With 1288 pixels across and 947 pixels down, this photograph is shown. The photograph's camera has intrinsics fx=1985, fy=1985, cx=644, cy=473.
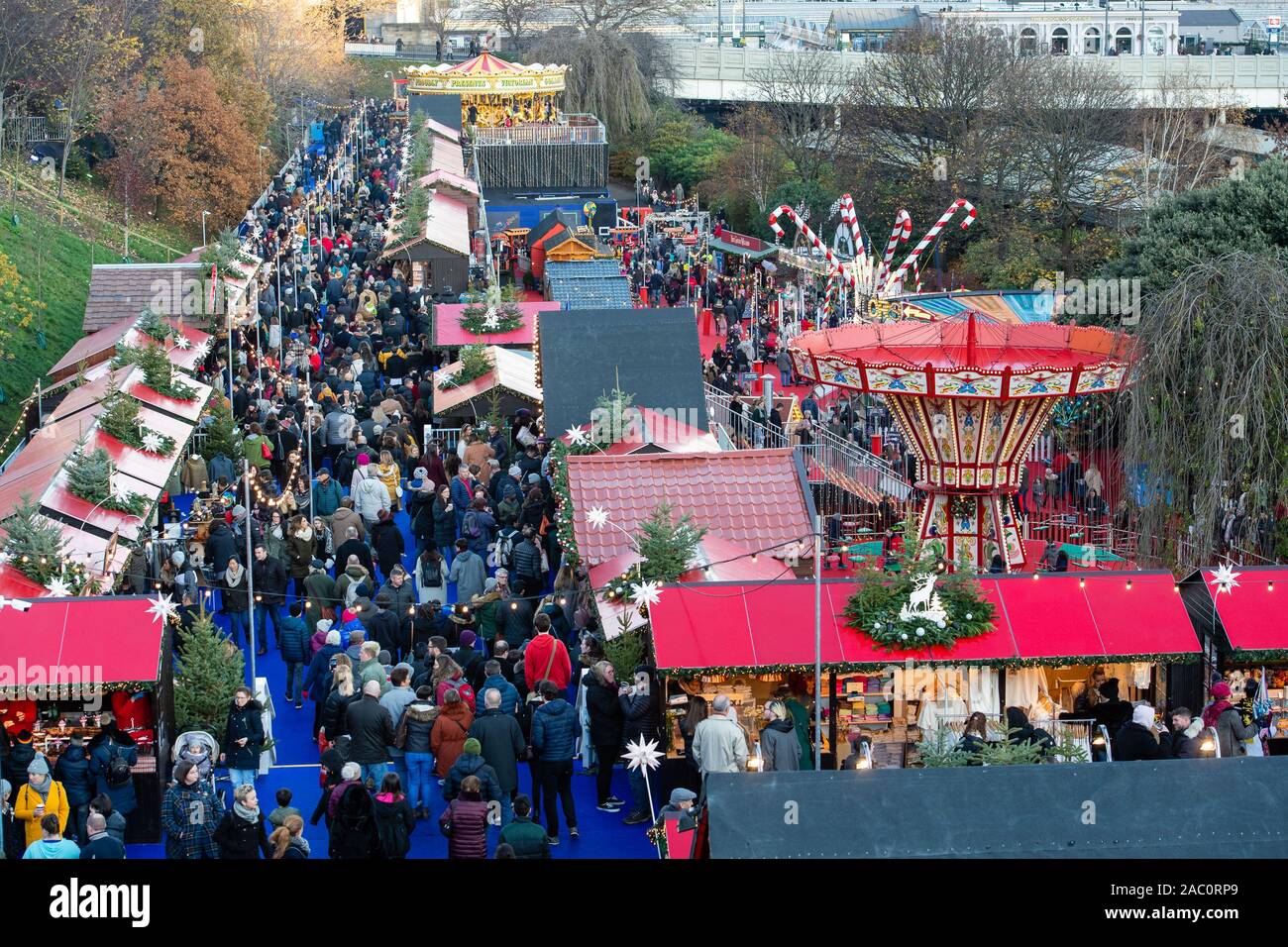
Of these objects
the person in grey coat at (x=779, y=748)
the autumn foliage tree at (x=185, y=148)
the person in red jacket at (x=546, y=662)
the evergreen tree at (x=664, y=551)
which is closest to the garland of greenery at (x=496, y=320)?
the evergreen tree at (x=664, y=551)

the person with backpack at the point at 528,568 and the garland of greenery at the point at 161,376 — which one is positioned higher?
the garland of greenery at the point at 161,376

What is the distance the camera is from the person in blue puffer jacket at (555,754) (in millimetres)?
14008

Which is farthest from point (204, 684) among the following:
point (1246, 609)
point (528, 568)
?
point (1246, 609)

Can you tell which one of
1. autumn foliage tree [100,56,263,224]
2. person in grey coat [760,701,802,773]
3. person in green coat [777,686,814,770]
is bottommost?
person in green coat [777,686,814,770]

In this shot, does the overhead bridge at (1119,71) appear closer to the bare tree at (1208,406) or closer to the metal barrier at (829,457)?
the metal barrier at (829,457)

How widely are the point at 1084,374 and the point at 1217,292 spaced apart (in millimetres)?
1754

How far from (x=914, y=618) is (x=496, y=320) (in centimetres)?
1602

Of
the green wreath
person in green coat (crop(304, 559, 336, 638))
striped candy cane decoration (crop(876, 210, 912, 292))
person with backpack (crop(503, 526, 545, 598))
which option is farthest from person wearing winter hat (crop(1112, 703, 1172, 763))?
striped candy cane decoration (crop(876, 210, 912, 292))

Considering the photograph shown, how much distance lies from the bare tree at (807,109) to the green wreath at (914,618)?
1599 inches

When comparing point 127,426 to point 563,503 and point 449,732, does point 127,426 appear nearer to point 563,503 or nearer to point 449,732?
point 563,503

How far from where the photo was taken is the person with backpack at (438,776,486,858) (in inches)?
498

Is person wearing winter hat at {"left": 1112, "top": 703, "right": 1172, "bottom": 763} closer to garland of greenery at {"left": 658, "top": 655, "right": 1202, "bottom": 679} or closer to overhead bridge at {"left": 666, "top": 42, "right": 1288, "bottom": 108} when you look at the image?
garland of greenery at {"left": 658, "top": 655, "right": 1202, "bottom": 679}

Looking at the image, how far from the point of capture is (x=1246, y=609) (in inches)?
624

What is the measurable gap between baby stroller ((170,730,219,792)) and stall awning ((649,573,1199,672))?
338cm
